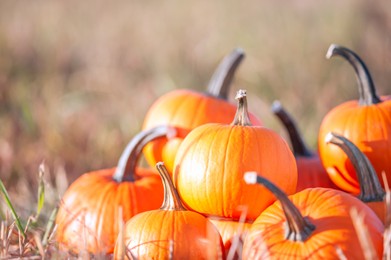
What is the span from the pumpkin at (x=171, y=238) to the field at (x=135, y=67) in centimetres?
117

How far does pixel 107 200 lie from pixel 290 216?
909 mm

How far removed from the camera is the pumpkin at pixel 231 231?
2.11m

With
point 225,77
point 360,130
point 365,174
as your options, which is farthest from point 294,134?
point 365,174

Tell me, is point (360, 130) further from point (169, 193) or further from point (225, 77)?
point (169, 193)

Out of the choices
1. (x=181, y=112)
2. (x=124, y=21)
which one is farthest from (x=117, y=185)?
(x=124, y=21)

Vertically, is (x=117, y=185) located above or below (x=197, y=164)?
below

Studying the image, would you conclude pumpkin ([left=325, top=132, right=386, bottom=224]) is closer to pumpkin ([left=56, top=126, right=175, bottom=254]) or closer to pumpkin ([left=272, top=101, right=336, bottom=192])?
pumpkin ([left=272, top=101, right=336, bottom=192])

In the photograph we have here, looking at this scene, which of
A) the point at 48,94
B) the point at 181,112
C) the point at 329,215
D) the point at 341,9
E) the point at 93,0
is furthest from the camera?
the point at 93,0

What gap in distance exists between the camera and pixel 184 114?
279 cm

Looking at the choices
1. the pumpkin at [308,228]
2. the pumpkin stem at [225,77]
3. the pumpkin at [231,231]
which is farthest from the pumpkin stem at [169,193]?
the pumpkin stem at [225,77]

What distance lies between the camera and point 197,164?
2.18 meters

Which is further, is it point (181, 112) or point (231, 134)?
point (181, 112)

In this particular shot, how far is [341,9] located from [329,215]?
195 inches

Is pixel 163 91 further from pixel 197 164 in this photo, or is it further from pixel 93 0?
pixel 93 0
